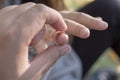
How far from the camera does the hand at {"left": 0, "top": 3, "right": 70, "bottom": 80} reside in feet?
1.21

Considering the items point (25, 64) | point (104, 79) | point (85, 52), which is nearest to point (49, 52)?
point (25, 64)

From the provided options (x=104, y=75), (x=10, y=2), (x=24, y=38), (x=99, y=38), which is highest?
(x=24, y=38)

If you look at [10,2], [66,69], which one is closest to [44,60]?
[10,2]

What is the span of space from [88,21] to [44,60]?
9 cm

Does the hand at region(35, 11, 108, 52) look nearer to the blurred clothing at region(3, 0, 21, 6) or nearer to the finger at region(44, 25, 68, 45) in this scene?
the finger at region(44, 25, 68, 45)

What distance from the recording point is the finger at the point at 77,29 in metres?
0.42

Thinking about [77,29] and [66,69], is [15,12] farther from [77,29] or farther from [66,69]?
[66,69]

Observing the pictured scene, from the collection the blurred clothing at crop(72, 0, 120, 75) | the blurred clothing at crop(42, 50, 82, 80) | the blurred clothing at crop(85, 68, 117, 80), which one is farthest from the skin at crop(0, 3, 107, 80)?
the blurred clothing at crop(85, 68, 117, 80)

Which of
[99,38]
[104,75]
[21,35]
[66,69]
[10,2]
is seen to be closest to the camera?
[21,35]

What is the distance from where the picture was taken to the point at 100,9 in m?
1.03

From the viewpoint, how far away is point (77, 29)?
16.9 inches

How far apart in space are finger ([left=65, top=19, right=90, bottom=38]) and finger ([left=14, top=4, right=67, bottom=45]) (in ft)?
0.10

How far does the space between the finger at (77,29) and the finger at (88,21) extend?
20mm

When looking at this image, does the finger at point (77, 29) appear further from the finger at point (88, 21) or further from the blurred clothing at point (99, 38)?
the blurred clothing at point (99, 38)
